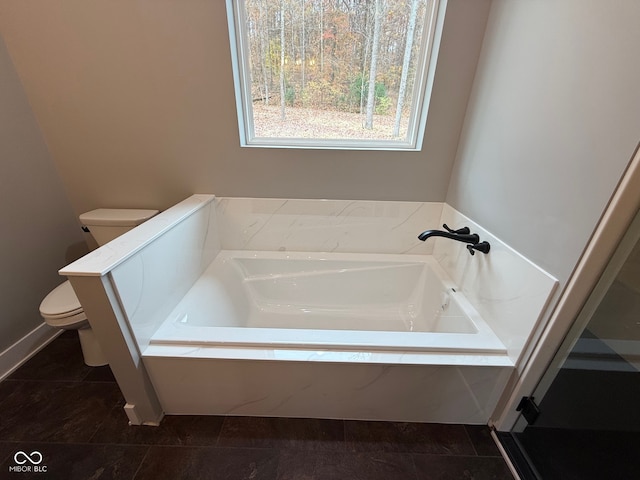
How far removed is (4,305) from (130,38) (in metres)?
1.60

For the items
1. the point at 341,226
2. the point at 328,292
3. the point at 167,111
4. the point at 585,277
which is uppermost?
the point at 167,111

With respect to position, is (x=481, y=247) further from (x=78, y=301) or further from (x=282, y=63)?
(x=78, y=301)

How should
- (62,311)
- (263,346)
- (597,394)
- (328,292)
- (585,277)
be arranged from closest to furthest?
1. (585,277)
2. (597,394)
3. (263,346)
4. (62,311)
5. (328,292)

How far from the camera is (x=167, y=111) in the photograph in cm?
151

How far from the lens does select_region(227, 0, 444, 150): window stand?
1.42 m

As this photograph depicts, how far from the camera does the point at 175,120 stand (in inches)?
60.2

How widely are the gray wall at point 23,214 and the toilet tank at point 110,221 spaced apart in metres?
0.28

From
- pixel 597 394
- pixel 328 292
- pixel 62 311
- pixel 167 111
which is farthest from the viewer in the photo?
pixel 328 292

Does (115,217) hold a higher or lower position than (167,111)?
lower

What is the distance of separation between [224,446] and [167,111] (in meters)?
1.74

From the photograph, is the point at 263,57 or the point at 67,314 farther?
the point at 263,57

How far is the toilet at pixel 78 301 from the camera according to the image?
1.26 m

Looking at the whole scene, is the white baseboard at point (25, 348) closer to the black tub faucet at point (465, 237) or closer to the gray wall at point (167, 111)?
the gray wall at point (167, 111)

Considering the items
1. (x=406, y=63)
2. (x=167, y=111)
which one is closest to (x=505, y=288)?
(x=406, y=63)
